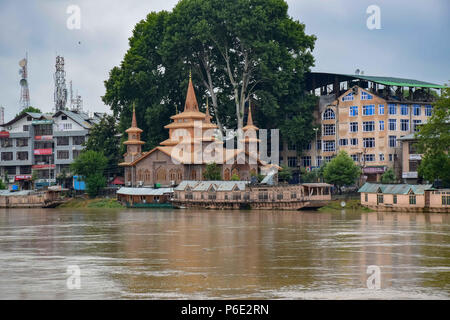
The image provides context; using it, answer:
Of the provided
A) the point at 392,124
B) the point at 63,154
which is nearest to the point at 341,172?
the point at 392,124

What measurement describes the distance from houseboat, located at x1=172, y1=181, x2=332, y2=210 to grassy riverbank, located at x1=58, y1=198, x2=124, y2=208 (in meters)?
8.69

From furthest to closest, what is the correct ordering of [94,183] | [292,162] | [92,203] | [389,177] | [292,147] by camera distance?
1. [292,162]
2. [292,147]
3. [94,183]
4. [92,203]
5. [389,177]

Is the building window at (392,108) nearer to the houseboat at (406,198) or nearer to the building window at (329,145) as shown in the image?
the building window at (329,145)

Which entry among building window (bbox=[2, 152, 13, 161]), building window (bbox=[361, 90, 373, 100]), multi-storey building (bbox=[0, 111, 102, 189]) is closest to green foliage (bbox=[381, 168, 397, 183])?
building window (bbox=[361, 90, 373, 100])

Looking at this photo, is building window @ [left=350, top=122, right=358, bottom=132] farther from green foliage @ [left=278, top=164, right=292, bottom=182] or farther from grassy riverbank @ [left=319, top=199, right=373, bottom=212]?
grassy riverbank @ [left=319, top=199, right=373, bottom=212]

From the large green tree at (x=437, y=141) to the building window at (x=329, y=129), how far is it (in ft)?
78.7

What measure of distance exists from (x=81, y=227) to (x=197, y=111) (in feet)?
124

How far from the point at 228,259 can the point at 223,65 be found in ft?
183

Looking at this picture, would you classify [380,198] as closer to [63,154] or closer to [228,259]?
[228,259]

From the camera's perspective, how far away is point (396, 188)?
2438 inches

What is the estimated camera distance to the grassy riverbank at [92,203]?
8006cm

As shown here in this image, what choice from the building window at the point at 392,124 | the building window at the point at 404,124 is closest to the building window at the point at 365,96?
Answer: the building window at the point at 392,124
